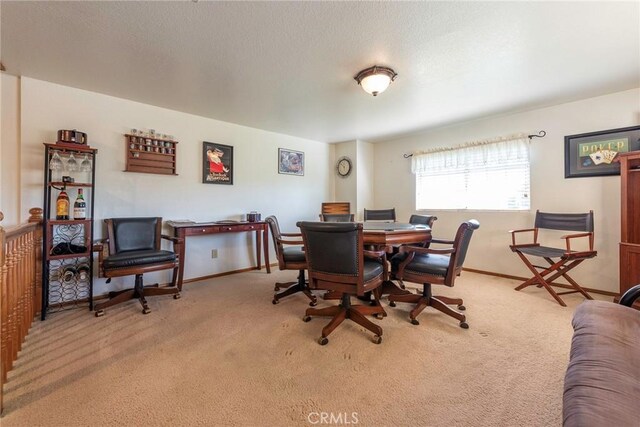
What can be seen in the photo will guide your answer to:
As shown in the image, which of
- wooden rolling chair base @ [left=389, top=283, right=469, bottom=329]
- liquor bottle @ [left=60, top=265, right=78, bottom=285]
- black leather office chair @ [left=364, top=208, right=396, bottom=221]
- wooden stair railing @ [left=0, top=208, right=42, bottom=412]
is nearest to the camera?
wooden stair railing @ [left=0, top=208, right=42, bottom=412]

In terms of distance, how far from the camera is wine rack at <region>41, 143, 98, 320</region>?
2.42m

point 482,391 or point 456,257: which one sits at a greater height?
point 456,257

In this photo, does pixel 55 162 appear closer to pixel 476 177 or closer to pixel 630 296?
pixel 630 296

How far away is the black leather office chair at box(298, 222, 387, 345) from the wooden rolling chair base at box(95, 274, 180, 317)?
5.61ft

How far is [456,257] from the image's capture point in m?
2.15

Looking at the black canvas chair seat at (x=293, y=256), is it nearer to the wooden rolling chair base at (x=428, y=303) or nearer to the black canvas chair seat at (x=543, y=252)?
the wooden rolling chair base at (x=428, y=303)

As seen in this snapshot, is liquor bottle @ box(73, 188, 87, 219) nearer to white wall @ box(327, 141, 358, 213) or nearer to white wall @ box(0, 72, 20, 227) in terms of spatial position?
white wall @ box(0, 72, 20, 227)

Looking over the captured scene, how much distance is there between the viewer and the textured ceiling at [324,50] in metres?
1.70

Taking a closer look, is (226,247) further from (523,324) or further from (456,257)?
(523,324)

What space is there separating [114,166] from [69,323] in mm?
1636

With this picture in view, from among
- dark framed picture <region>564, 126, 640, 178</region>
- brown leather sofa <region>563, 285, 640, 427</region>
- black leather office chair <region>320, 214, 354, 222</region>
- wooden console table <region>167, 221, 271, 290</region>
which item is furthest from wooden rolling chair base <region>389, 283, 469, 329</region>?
dark framed picture <region>564, 126, 640, 178</region>

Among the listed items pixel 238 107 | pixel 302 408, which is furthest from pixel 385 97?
pixel 302 408

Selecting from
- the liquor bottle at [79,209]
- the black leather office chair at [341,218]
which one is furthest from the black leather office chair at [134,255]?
the black leather office chair at [341,218]

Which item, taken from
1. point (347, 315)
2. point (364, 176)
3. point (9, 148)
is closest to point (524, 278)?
point (347, 315)
